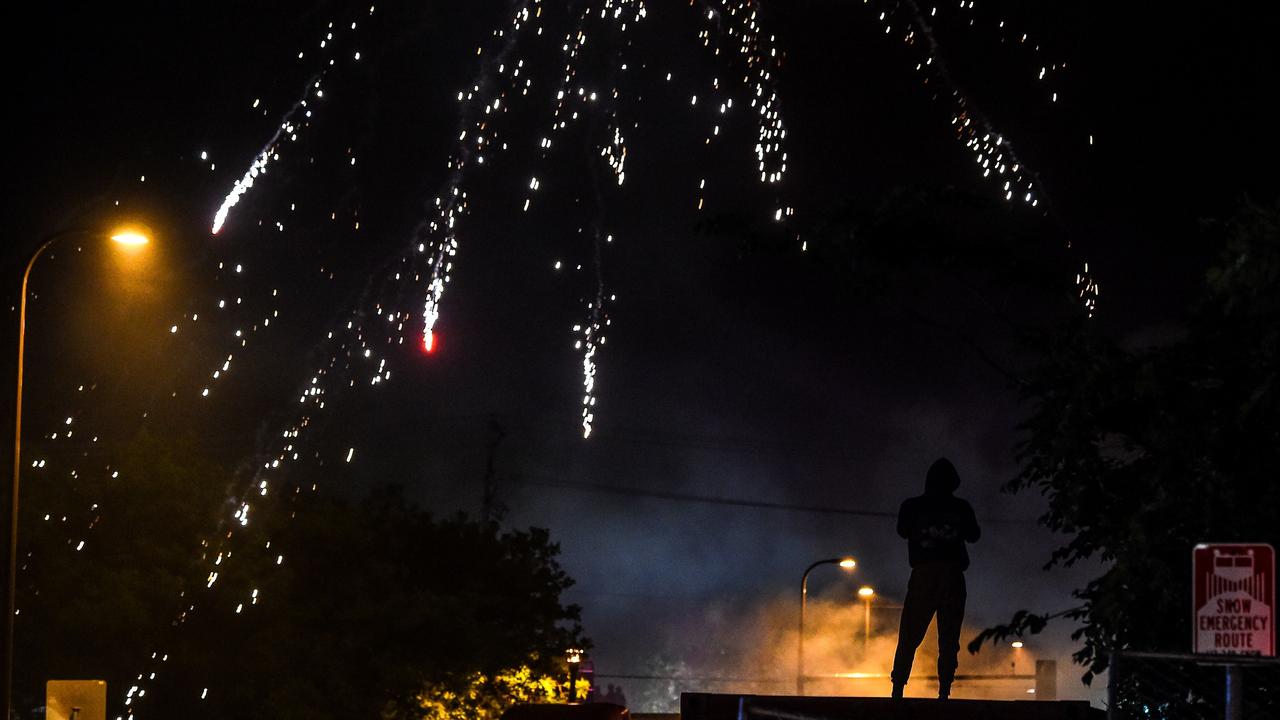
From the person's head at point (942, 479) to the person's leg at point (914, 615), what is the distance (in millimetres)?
638

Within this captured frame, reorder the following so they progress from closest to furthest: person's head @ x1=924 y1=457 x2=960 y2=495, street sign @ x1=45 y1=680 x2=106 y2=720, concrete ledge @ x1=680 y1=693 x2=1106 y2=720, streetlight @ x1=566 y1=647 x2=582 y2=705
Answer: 1. concrete ledge @ x1=680 y1=693 x2=1106 y2=720
2. person's head @ x1=924 y1=457 x2=960 y2=495
3. street sign @ x1=45 y1=680 x2=106 y2=720
4. streetlight @ x1=566 y1=647 x2=582 y2=705

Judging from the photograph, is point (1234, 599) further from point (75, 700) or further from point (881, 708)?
point (75, 700)

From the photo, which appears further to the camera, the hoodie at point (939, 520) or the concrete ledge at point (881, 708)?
the hoodie at point (939, 520)

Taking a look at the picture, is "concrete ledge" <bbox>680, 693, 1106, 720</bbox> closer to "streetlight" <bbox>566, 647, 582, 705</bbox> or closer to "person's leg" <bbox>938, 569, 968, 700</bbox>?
"person's leg" <bbox>938, 569, 968, 700</bbox>

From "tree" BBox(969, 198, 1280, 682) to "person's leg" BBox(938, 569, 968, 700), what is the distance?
33 cm

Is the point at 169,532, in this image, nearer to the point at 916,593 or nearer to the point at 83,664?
the point at 83,664

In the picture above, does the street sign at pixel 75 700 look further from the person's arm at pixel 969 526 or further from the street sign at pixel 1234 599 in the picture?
the street sign at pixel 1234 599

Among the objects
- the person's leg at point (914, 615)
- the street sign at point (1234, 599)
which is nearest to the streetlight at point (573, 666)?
the person's leg at point (914, 615)

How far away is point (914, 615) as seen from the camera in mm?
11125

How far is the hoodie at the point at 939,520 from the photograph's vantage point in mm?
10812

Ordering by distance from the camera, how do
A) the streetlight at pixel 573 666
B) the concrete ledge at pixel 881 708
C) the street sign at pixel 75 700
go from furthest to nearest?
the streetlight at pixel 573 666
the street sign at pixel 75 700
the concrete ledge at pixel 881 708

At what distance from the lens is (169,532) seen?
31.6 metres

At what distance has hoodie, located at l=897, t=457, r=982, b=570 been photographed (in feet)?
35.5

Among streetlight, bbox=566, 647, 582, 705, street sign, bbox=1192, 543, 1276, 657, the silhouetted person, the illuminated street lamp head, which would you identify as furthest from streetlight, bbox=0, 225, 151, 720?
streetlight, bbox=566, 647, 582, 705
